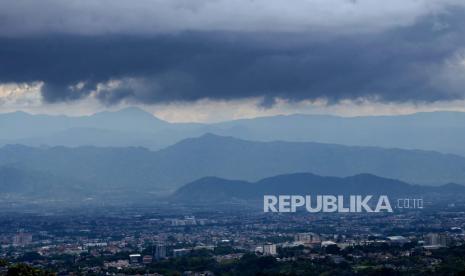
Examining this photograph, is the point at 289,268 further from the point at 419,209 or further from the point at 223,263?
the point at 419,209

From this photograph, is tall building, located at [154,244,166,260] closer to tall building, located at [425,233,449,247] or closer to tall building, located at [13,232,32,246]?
tall building, located at [425,233,449,247]

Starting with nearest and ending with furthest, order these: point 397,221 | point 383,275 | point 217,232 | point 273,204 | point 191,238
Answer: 1. point 383,275
2. point 191,238
3. point 217,232
4. point 397,221
5. point 273,204

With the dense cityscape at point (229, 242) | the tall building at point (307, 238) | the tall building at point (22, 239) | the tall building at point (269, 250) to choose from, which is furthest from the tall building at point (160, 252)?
the tall building at point (22, 239)

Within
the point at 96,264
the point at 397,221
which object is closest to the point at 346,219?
the point at 397,221

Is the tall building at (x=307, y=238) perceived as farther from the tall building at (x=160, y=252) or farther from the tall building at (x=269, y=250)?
the tall building at (x=160, y=252)

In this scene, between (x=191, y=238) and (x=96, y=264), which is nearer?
(x=96, y=264)

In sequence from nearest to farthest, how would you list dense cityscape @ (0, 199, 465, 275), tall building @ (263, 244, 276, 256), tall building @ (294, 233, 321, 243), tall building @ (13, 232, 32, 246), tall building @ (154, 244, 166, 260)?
dense cityscape @ (0, 199, 465, 275) < tall building @ (263, 244, 276, 256) < tall building @ (154, 244, 166, 260) < tall building @ (294, 233, 321, 243) < tall building @ (13, 232, 32, 246)

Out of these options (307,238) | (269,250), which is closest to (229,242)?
(307,238)

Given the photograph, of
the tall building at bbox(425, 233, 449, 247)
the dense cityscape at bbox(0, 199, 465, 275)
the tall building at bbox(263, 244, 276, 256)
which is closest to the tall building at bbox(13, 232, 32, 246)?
the dense cityscape at bbox(0, 199, 465, 275)

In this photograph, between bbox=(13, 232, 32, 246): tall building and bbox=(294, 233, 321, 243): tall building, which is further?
bbox=(13, 232, 32, 246): tall building
